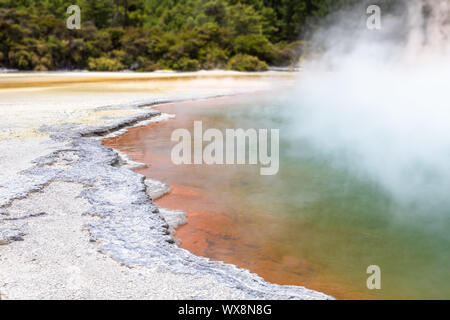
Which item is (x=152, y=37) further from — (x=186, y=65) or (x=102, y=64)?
(x=102, y=64)

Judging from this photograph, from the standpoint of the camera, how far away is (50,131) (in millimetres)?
9320

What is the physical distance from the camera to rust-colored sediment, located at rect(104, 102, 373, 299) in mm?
4051

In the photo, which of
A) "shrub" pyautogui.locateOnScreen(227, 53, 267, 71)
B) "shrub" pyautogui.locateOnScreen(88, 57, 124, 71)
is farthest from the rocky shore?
"shrub" pyautogui.locateOnScreen(227, 53, 267, 71)

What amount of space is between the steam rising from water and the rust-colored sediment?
231cm

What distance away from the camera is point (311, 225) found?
17.4ft

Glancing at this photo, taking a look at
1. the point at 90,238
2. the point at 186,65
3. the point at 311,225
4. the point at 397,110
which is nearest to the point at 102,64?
the point at 186,65

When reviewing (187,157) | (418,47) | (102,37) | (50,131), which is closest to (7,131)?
(50,131)

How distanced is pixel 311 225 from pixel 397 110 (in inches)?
384

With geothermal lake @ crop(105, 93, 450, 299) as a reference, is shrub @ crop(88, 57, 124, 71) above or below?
above

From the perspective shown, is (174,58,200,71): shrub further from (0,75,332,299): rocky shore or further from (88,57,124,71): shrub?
(0,75,332,299): rocky shore

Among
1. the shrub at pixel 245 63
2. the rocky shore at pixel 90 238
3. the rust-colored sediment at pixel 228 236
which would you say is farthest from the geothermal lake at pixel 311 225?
the shrub at pixel 245 63

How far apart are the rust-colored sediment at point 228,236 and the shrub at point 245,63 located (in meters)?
30.8

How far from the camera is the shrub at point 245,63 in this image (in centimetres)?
3792

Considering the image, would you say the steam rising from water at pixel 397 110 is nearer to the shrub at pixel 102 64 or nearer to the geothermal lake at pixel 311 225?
the geothermal lake at pixel 311 225
